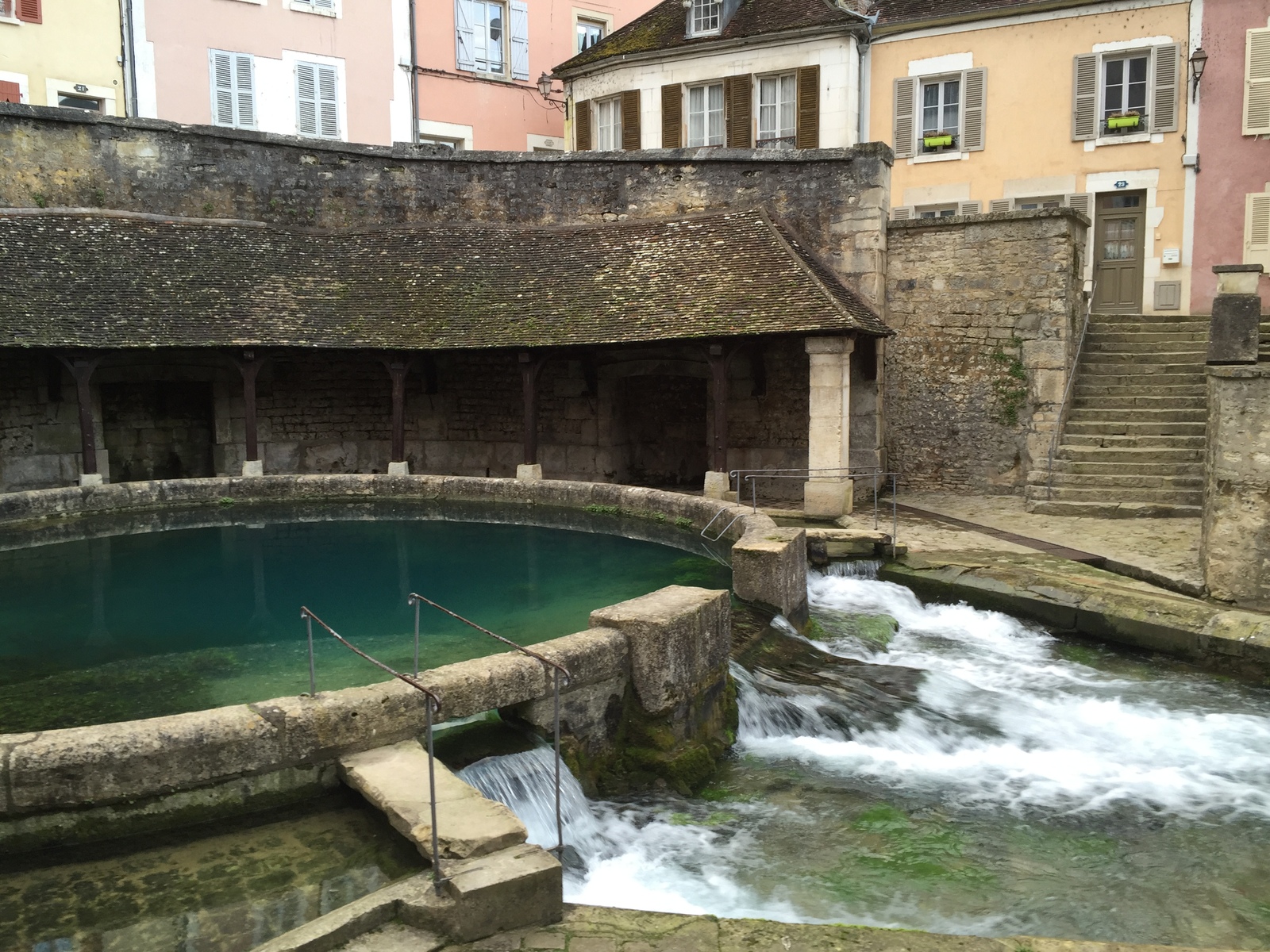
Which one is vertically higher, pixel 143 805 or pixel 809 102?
pixel 809 102

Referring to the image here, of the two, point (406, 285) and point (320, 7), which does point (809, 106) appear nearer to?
point (406, 285)

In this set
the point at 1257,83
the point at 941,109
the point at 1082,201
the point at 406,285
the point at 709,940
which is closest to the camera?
the point at 709,940

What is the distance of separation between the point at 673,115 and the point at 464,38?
4643 mm

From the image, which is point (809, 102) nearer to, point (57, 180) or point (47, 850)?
point (57, 180)

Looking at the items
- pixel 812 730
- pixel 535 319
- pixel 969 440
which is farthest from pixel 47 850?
pixel 969 440

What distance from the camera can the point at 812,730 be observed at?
21.7 feet

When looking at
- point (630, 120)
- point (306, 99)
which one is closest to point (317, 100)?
point (306, 99)

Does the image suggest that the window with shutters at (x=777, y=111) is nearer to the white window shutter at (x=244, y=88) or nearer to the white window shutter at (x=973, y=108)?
the white window shutter at (x=973, y=108)

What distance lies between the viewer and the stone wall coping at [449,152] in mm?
14086

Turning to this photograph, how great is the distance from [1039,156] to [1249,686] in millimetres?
10954

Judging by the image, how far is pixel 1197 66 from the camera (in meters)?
15.4

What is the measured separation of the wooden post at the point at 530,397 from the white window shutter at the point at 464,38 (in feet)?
29.2

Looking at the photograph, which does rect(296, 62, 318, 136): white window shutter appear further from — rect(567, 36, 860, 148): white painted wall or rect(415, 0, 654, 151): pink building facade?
rect(567, 36, 860, 148): white painted wall

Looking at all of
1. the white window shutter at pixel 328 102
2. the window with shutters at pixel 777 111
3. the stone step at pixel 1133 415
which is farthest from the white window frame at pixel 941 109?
the white window shutter at pixel 328 102
